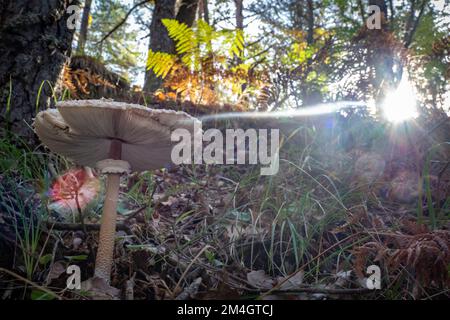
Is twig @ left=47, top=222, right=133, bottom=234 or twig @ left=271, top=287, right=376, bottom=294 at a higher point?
twig @ left=47, top=222, right=133, bottom=234

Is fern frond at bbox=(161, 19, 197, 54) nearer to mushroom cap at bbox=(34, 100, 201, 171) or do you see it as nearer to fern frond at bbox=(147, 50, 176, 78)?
fern frond at bbox=(147, 50, 176, 78)

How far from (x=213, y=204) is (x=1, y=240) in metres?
1.52

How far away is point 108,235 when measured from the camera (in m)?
1.73

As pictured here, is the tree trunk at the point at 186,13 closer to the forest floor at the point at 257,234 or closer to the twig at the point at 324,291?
the forest floor at the point at 257,234

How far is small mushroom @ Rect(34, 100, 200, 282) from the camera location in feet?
4.95

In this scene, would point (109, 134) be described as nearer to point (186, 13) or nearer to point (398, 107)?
point (398, 107)

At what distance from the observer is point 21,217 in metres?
1.85

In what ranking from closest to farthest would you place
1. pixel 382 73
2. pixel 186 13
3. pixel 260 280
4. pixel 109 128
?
pixel 109 128 < pixel 260 280 < pixel 382 73 < pixel 186 13

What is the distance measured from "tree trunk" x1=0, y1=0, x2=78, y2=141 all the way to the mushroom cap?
1.32 m

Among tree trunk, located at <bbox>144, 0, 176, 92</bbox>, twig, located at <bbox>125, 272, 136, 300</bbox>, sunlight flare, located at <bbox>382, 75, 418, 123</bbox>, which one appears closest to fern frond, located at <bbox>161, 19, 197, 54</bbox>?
tree trunk, located at <bbox>144, 0, 176, 92</bbox>

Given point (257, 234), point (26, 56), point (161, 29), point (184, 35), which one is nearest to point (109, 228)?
point (257, 234)

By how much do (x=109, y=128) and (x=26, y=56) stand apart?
6.50ft

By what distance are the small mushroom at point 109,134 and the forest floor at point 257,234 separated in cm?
26

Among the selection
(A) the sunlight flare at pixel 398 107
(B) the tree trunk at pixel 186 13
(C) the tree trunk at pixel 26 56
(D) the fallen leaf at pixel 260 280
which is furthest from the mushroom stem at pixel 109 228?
(B) the tree trunk at pixel 186 13
